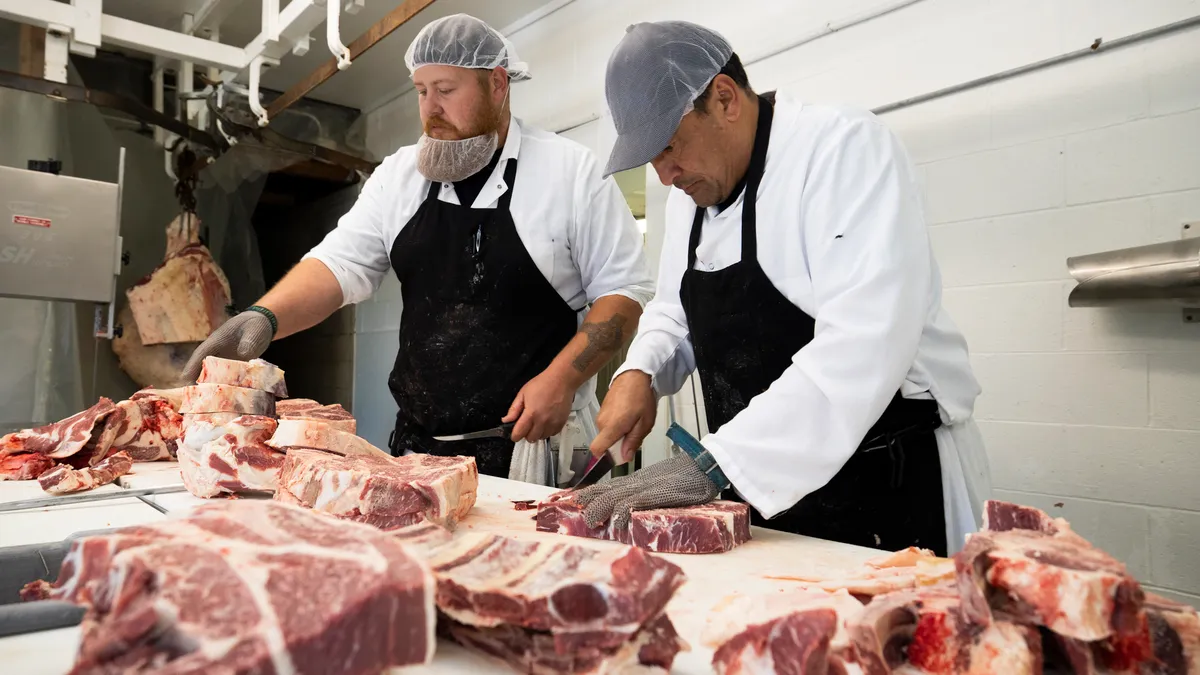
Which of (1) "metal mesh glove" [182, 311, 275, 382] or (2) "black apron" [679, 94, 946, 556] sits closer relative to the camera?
(2) "black apron" [679, 94, 946, 556]

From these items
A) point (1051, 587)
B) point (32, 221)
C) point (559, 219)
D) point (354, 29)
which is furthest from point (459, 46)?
point (354, 29)

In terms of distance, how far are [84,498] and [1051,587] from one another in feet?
7.31

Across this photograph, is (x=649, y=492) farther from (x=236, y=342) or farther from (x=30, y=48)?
(x=30, y=48)

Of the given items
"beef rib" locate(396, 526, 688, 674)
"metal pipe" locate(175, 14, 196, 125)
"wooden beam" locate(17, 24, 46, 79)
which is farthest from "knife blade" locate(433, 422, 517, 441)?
"wooden beam" locate(17, 24, 46, 79)

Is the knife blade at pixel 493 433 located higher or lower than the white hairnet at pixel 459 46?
lower

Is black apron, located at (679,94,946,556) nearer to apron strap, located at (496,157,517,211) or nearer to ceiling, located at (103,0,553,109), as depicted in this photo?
apron strap, located at (496,157,517,211)

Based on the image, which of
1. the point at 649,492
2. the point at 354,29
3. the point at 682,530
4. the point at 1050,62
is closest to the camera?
the point at 682,530

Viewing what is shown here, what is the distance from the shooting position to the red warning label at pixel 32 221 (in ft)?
12.6

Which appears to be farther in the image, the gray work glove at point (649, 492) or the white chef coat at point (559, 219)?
the white chef coat at point (559, 219)

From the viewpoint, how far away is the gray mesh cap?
2123mm

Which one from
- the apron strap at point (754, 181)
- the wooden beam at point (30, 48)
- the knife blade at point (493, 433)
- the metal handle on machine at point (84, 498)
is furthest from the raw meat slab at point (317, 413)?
the wooden beam at point (30, 48)

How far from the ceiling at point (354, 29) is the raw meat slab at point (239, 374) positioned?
3.37 meters

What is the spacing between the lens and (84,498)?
6.88ft

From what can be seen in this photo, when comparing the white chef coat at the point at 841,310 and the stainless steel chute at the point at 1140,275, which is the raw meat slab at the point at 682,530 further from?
the stainless steel chute at the point at 1140,275
